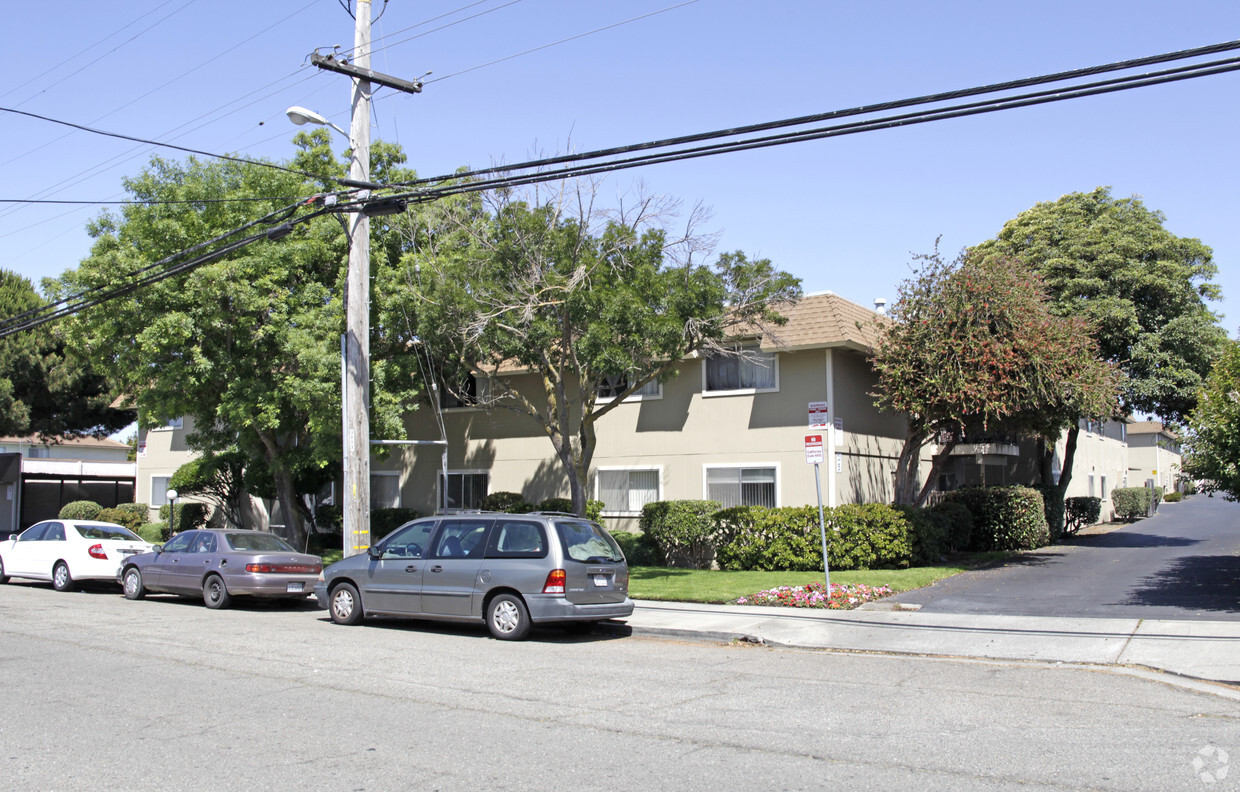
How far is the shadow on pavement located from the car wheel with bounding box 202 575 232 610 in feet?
46.0

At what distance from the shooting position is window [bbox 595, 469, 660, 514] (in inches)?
903

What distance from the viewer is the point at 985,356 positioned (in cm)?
1823

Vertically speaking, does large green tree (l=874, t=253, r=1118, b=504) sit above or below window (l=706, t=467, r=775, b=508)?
above

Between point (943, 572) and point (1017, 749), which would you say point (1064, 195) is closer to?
point (943, 572)

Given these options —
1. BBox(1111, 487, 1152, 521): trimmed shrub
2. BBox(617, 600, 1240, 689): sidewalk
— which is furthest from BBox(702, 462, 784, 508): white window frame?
BBox(1111, 487, 1152, 521): trimmed shrub

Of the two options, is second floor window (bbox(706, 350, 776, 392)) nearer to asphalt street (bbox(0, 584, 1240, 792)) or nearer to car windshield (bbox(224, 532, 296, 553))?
car windshield (bbox(224, 532, 296, 553))

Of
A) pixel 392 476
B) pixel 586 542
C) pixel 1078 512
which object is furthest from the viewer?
pixel 1078 512

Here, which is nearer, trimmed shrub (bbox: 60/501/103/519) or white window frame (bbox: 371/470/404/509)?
white window frame (bbox: 371/470/404/509)

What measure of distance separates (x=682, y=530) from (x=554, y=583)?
29.0ft

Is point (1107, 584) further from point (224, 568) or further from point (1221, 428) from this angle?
point (224, 568)

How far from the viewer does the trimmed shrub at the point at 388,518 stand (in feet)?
84.1

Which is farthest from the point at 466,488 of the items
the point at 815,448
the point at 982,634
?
the point at 982,634

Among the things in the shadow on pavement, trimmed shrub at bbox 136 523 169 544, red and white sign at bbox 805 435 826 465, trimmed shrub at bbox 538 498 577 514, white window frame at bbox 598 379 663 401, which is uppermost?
white window frame at bbox 598 379 663 401

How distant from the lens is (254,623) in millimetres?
13859
